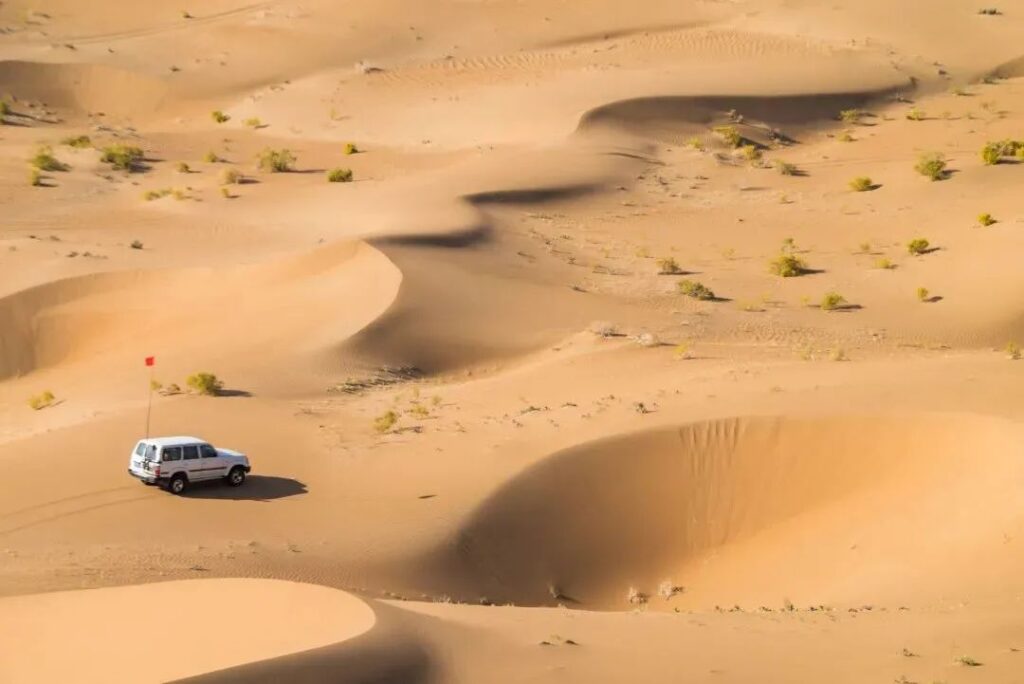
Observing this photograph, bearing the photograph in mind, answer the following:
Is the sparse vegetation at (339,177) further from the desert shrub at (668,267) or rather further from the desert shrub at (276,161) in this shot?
the desert shrub at (668,267)

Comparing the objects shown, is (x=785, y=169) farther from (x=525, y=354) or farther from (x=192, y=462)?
(x=192, y=462)

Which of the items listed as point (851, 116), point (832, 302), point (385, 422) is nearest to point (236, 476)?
point (385, 422)

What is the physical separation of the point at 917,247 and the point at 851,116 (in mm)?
A: 11997

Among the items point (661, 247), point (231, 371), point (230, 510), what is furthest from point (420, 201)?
point (230, 510)

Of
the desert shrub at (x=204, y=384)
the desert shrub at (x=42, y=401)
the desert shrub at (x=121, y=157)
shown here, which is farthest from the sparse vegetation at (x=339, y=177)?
the desert shrub at (x=204, y=384)

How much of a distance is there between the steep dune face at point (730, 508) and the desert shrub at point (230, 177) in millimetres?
20680

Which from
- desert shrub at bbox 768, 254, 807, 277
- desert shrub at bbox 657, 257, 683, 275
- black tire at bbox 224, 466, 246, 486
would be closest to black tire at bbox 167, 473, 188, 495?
black tire at bbox 224, 466, 246, 486

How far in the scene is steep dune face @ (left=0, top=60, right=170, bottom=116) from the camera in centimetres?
4975

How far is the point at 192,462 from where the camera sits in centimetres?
2033

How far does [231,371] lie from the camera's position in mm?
25734

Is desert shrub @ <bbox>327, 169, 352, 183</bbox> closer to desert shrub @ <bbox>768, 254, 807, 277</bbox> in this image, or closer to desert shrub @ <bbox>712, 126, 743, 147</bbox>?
desert shrub @ <bbox>712, 126, 743, 147</bbox>

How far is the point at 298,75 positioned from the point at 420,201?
1749 cm

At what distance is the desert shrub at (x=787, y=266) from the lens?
3253 cm

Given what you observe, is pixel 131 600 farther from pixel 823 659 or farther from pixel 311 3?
pixel 311 3
